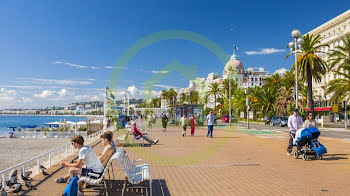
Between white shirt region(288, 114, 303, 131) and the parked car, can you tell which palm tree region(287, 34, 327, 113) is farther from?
white shirt region(288, 114, 303, 131)

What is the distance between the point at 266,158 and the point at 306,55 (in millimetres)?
25679

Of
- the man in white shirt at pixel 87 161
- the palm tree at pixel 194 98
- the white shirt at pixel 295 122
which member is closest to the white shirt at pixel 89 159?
the man in white shirt at pixel 87 161

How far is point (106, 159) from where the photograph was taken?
6930 mm

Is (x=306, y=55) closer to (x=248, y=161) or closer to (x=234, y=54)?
(x=248, y=161)

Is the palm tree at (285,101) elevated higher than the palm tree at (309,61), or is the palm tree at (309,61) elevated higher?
the palm tree at (309,61)

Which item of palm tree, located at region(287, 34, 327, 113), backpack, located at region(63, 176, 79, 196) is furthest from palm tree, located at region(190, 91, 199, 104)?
backpack, located at region(63, 176, 79, 196)

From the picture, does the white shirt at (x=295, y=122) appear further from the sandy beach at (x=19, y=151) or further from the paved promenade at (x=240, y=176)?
the sandy beach at (x=19, y=151)

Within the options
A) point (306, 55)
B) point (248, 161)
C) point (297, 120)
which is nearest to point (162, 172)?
point (248, 161)

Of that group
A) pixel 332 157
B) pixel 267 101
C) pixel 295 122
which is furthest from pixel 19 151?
pixel 267 101

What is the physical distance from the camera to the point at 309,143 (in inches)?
434

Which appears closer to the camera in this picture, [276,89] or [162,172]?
[162,172]

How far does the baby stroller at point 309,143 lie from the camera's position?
35.4ft

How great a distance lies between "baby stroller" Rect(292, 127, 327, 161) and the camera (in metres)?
10.8

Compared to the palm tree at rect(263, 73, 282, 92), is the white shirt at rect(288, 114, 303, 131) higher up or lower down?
lower down
